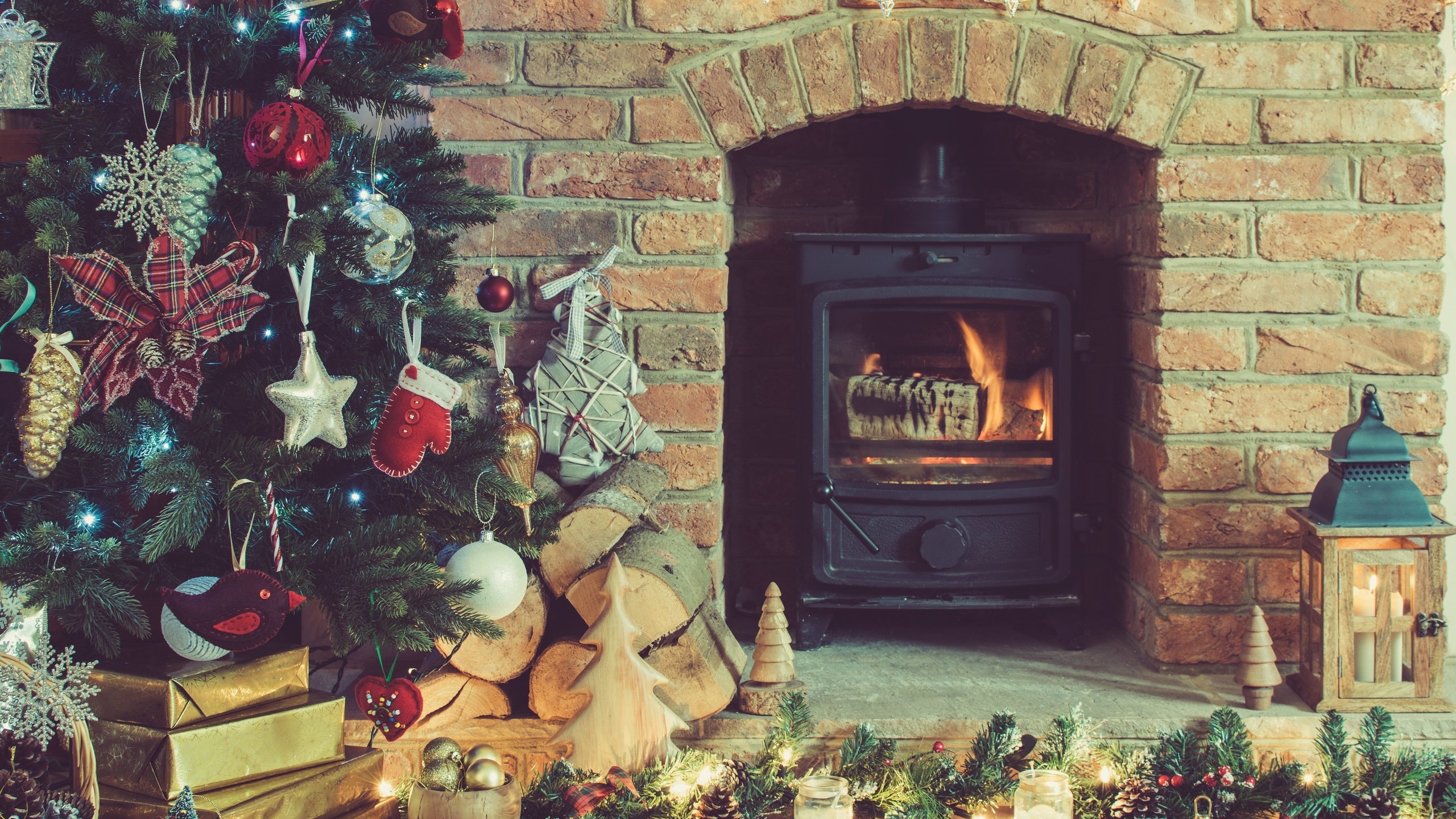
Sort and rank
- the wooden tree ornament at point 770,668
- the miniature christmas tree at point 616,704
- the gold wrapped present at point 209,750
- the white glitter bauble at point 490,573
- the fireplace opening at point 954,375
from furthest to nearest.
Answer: the fireplace opening at point 954,375
the wooden tree ornament at point 770,668
the miniature christmas tree at point 616,704
the white glitter bauble at point 490,573
the gold wrapped present at point 209,750

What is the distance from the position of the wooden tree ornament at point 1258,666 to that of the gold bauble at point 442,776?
1.24 metres

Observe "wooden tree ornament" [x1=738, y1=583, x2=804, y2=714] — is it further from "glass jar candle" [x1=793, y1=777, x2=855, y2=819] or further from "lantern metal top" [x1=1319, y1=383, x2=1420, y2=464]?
"lantern metal top" [x1=1319, y1=383, x2=1420, y2=464]

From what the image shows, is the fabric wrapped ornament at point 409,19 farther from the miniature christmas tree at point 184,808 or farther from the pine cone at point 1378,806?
the pine cone at point 1378,806

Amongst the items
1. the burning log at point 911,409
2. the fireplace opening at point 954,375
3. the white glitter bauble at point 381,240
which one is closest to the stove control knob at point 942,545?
the fireplace opening at point 954,375

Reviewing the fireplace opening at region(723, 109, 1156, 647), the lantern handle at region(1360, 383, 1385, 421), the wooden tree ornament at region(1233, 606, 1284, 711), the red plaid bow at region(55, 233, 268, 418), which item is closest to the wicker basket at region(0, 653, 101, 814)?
the red plaid bow at region(55, 233, 268, 418)

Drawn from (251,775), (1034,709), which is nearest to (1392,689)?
(1034,709)

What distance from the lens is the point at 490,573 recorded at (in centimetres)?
170

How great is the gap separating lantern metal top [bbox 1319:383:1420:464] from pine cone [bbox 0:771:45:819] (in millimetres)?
1914

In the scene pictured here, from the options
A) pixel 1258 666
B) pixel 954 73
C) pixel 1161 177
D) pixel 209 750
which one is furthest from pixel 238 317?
pixel 1258 666

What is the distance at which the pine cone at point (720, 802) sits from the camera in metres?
1.73

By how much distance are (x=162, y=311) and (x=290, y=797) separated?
0.68m

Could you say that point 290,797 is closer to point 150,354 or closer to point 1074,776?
point 150,354

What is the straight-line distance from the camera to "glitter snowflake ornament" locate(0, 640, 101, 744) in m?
1.48

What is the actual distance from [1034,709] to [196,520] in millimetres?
1302
